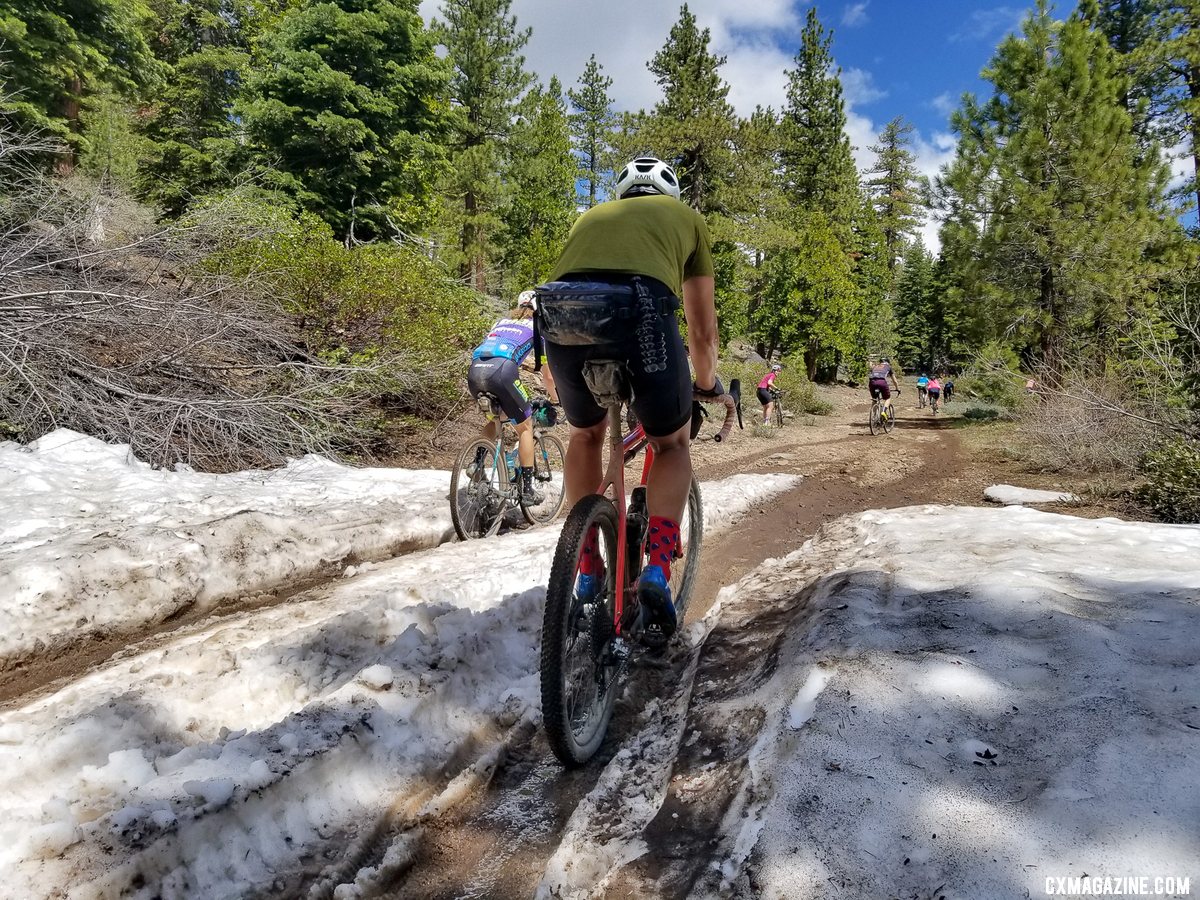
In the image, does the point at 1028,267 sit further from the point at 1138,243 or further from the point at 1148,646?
the point at 1148,646

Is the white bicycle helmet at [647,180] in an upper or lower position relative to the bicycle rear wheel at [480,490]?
upper

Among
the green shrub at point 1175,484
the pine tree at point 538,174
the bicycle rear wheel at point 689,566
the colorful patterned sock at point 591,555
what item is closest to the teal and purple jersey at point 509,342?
the bicycle rear wheel at point 689,566

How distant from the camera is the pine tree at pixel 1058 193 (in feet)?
51.2

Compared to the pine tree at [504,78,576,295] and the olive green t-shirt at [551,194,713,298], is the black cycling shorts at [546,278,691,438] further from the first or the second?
the pine tree at [504,78,576,295]

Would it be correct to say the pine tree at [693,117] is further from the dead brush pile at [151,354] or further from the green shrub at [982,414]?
the dead brush pile at [151,354]

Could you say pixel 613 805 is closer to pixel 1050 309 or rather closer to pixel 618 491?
pixel 618 491

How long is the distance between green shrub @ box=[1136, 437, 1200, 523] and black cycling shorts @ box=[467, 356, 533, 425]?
6001 millimetres

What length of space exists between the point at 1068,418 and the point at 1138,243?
33.8 feet

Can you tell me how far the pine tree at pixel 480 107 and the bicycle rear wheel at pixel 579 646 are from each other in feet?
76.4

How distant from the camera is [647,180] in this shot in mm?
2572

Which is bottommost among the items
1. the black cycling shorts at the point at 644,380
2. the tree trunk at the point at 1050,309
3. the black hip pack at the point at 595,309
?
the black cycling shorts at the point at 644,380

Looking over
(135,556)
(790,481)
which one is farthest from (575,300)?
(790,481)

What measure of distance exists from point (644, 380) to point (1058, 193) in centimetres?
1947

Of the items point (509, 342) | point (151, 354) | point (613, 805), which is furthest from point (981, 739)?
point (151, 354)
